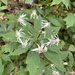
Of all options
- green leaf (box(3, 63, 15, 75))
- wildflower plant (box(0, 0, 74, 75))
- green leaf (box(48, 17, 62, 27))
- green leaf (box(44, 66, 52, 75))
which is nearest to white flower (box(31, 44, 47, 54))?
wildflower plant (box(0, 0, 74, 75))

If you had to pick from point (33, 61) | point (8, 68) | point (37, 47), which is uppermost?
point (37, 47)

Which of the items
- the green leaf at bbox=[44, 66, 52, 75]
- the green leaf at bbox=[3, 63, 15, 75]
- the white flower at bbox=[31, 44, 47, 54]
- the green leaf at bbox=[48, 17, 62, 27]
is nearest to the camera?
the white flower at bbox=[31, 44, 47, 54]

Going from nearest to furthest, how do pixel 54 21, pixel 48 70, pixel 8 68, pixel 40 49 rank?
pixel 40 49 → pixel 48 70 → pixel 8 68 → pixel 54 21

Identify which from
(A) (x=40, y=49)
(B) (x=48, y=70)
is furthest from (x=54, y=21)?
(A) (x=40, y=49)

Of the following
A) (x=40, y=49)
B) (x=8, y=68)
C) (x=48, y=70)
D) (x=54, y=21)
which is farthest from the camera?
(x=54, y=21)

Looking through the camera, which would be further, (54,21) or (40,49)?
(54,21)

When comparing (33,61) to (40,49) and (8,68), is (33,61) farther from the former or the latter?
(8,68)

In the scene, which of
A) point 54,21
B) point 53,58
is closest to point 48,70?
point 53,58

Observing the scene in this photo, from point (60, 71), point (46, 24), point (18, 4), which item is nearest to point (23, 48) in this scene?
point (46, 24)

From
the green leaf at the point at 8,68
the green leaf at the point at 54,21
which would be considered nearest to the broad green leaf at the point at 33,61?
the green leaf at the point at 8,68

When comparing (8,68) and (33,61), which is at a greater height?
(33,61)

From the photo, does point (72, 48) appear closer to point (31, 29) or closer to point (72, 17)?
point (72, 17)

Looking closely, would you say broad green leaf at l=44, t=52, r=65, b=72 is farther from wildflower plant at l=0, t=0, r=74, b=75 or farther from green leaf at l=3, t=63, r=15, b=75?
green leaf at l=3, t=63, r=15, b=75
